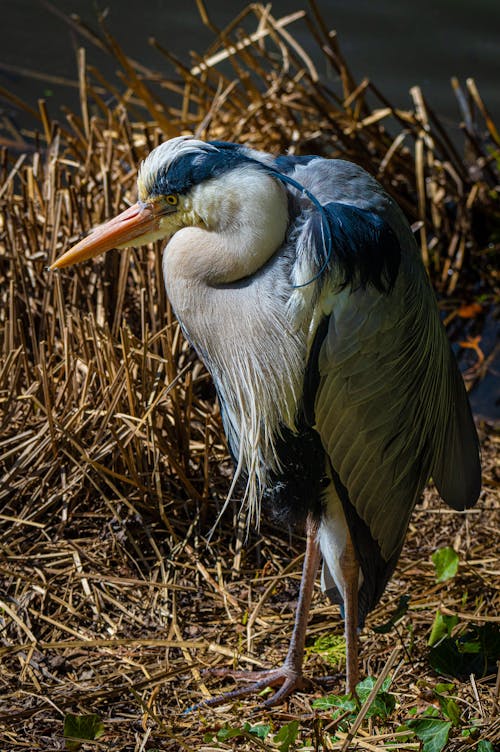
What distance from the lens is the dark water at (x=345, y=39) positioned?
18.3 feet

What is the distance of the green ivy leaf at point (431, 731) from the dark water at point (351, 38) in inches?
161

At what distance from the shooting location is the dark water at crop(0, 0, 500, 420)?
557cm

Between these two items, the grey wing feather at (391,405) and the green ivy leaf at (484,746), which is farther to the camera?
the grey wing feather at (391,405)

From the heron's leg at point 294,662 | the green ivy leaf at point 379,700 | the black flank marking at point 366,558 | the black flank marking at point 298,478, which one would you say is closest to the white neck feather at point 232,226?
the black flank marking at point 298,478

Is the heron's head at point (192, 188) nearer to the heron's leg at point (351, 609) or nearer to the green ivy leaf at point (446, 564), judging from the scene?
the heron's leg at point (351, 609)

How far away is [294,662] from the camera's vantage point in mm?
2348

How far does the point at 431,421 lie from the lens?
2.22 m

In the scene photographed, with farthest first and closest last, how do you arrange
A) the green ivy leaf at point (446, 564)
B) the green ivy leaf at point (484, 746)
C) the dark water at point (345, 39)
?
1. the dark water at point (345, 39)
2. the green ivy leaf at point (446, 564)
3. the green ivy leaf at point (484, 746)

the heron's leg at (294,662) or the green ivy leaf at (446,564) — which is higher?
the heron's leg at (294,662)

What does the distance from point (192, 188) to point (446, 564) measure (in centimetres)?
129

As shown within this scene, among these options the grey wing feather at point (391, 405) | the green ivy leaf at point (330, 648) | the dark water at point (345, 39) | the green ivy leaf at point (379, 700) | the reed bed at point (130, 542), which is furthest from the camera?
the dark water at point (345, 39)

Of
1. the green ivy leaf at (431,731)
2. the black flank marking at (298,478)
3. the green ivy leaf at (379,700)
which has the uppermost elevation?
the black flank marking at (298,478)

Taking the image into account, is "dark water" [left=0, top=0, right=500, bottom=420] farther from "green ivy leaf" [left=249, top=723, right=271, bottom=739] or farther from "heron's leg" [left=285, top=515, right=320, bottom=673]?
"green ivy leaf" [left=249, top=723, right=271, bottom=739]

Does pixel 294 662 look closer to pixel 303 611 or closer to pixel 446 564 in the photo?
pixel 303 611
